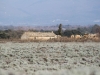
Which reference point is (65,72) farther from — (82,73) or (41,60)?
(41,60)

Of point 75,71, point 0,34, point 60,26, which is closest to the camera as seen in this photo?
point 75,71

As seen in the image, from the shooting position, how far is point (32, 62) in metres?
10.7

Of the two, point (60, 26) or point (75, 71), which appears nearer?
point (75, 71)

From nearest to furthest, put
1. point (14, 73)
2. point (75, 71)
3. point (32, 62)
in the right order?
point (14, 73)
point (75, 71)
point (32, 62)

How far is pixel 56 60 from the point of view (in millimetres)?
11289

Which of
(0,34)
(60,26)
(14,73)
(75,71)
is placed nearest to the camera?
(14,73)

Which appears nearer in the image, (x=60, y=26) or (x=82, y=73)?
(x=82, y=73)

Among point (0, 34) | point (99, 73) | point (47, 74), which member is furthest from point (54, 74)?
point (0, 34)

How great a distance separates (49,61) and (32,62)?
75 centimetres

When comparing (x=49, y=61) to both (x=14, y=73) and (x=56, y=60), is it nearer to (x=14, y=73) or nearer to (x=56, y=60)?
(x=56, y=60)

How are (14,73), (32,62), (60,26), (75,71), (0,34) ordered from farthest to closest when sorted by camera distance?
1. (60,26)
2. (0,34)
3. (32,62)
4. (75,71)
5. (14,73)

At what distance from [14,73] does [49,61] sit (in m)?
5.89

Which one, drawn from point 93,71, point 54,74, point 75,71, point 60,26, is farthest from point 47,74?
point 60,26

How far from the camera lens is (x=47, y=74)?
5289 mm
